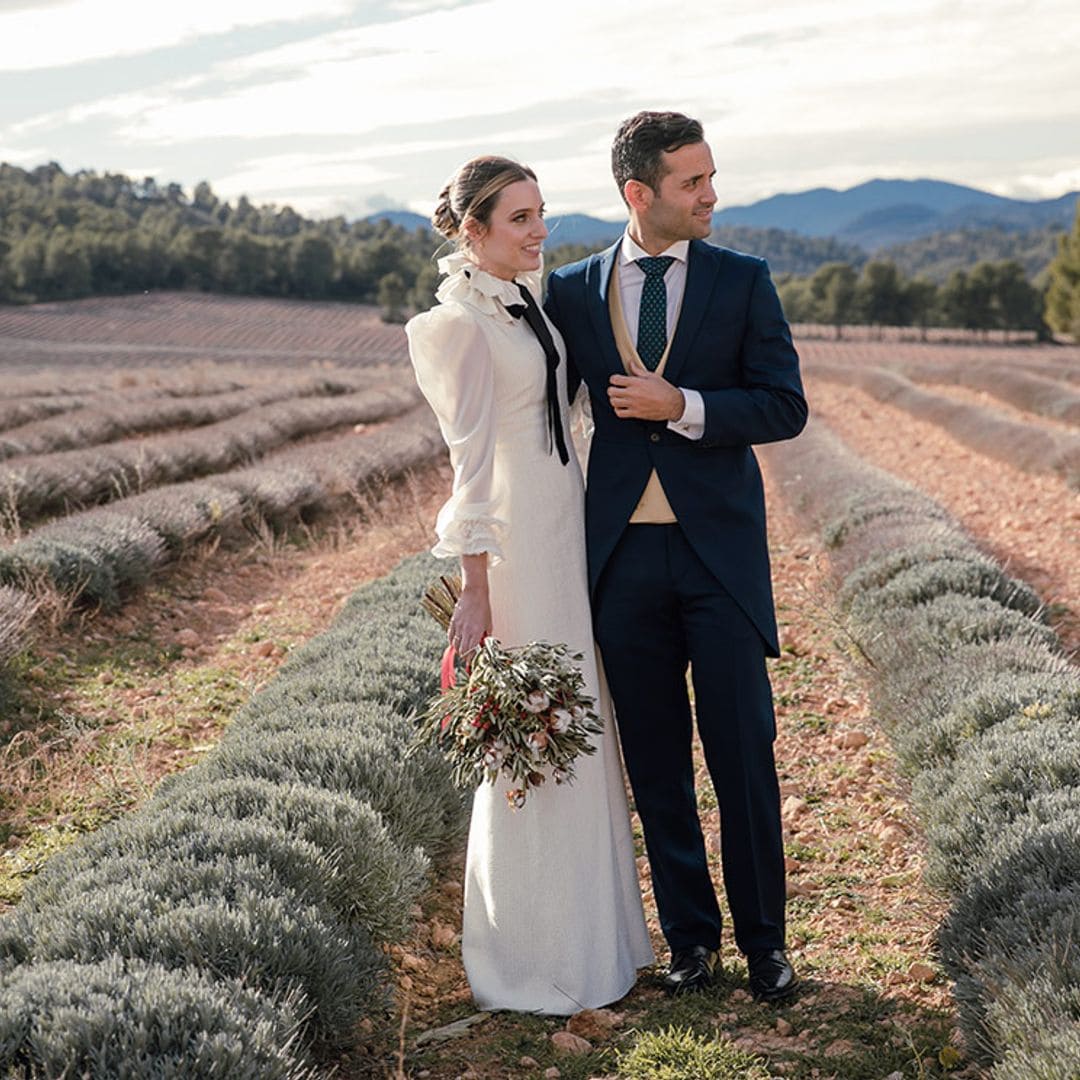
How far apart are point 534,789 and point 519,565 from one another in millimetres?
573

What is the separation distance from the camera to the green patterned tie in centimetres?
336

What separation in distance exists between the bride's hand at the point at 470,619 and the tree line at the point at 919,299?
67.2 metres

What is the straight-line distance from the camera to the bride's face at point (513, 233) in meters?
3.20

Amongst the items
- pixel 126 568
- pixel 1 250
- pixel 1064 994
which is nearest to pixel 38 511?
pixel 126 568

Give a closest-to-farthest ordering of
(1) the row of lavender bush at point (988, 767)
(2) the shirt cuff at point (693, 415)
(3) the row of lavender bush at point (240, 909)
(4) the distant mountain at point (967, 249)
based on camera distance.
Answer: (3) the row of lavender bush at point (240, 909) < (1) the row of lavender bush at point (988, 767) < (2) the shirt cuff at point (693, 415) < (4) the distant mountain at point (967, 249)

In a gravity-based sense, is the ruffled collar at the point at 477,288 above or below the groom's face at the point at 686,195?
below

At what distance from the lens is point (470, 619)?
10.7ft

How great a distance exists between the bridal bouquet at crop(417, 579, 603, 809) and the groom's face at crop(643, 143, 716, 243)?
1.05m

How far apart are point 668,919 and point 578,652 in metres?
0.76

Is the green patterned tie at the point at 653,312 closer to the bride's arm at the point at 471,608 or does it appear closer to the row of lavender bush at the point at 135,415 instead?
the bride's arm at the point at 471,608

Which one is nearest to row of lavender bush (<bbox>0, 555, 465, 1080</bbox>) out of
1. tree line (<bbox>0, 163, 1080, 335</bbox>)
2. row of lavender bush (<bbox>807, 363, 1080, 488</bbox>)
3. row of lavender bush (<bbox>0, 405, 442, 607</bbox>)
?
row of lavender bush (<bbox>0, 405, 442, 607</bbox>)

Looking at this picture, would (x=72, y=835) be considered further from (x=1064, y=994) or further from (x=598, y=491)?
(x=1064, y=994)

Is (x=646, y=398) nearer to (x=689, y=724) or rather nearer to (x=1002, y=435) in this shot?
(x=689, y=724)

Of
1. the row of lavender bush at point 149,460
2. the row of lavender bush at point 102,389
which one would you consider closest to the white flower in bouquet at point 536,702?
the row of lavender bush at point 149,460
